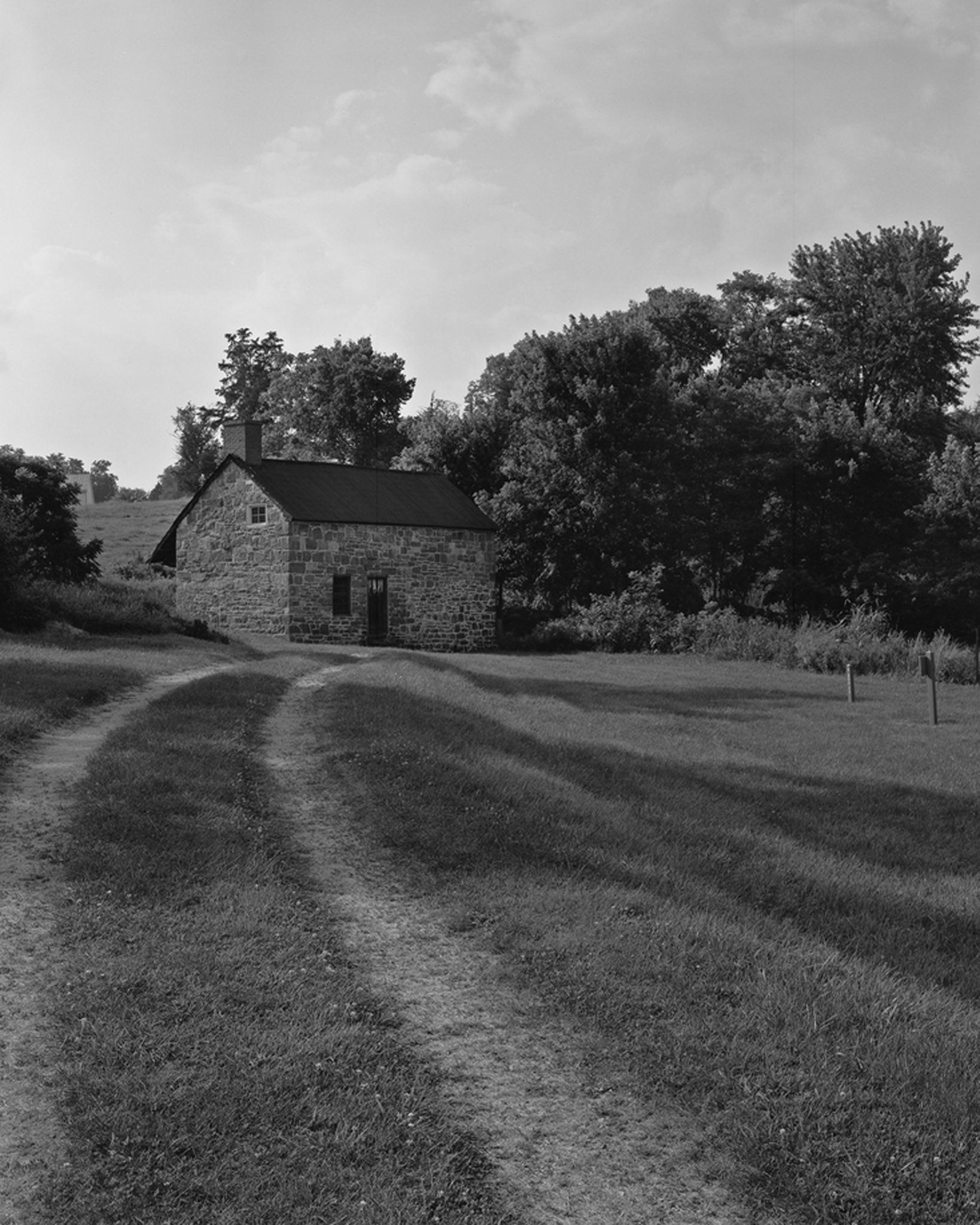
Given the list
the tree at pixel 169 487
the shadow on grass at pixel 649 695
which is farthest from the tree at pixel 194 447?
the shadow on grass at pixel 649 695

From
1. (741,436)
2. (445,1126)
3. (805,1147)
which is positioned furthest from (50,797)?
(741,436)

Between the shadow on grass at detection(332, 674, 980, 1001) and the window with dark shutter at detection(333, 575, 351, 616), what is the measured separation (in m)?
20.1

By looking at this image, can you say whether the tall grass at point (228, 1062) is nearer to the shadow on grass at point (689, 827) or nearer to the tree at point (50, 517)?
the shadow on grass at point (689, 827)

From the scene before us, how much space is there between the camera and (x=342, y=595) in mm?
34031

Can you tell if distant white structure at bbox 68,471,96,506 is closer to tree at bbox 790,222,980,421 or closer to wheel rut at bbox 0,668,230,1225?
tree at bbox 790,222,980,421

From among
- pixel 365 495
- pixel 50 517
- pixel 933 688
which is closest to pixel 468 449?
pixel 365 495

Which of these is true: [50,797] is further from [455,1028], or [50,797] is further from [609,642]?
[609,642]

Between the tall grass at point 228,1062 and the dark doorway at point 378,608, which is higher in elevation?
the dark doorway at point 378,608

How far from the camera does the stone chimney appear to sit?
34.5 m

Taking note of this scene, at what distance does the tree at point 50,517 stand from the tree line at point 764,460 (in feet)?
50.9

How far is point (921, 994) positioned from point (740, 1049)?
1.81 metres

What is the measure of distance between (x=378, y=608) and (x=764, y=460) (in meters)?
16.5

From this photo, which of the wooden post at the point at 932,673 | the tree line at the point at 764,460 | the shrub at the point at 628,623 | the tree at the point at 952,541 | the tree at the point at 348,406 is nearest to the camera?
the wooden post at the point at 932,673

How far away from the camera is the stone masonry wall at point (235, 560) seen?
A: 3328 cm
